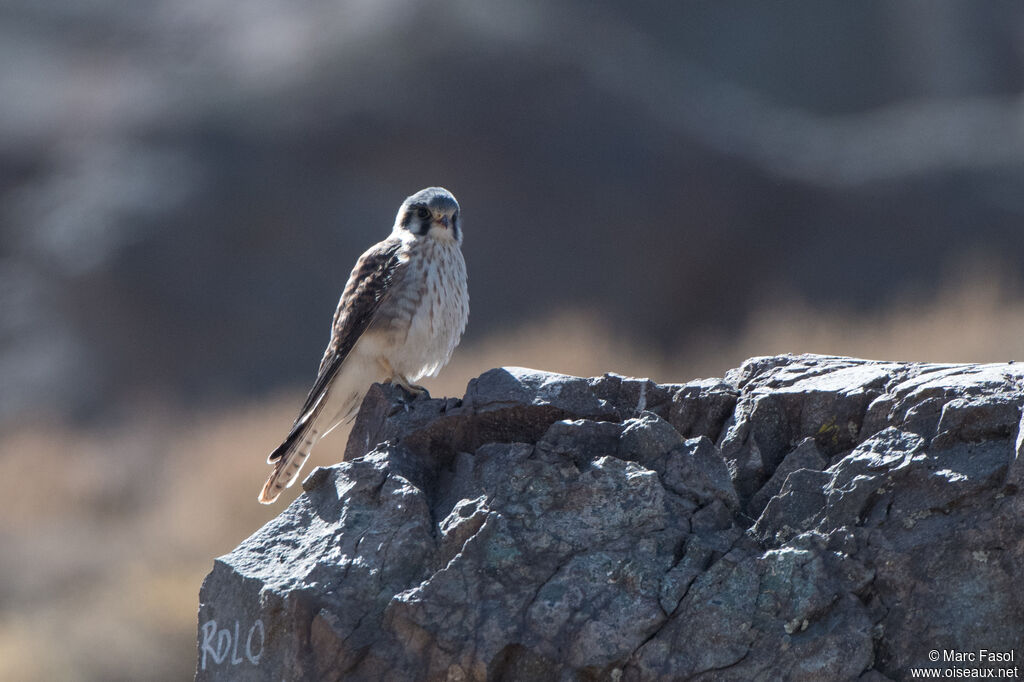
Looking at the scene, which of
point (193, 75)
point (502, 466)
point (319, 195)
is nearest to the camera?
point (502, 466)

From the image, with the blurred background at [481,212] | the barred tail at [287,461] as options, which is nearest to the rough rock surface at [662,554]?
the barred tail at [287,461]

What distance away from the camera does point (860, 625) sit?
2375mm

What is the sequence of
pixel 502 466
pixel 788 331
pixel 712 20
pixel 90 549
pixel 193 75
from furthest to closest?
pixel 712 20 → pixel 193 75 → pixel 788 331 → pixel 90 549 → pixel 502 466

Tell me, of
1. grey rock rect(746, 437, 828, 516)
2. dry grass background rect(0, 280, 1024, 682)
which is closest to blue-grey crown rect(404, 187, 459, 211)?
grey rock rect(746, 437, 828, 516)

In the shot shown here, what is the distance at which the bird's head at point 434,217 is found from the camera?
4.62 metres

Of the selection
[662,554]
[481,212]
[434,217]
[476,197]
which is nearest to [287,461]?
[434,217]

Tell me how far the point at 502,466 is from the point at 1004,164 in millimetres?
11909

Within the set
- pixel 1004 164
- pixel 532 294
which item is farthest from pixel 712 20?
pixel 532 294

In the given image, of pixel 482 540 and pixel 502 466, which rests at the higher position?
pixel 502 466

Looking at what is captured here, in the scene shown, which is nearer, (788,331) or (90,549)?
(90,549)

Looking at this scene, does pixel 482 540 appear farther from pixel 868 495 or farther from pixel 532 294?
pixel 532 294

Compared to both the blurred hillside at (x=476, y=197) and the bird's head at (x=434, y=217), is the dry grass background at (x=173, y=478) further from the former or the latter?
the bird's head at (x=434, y=217)

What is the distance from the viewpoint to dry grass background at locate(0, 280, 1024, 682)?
6.96m

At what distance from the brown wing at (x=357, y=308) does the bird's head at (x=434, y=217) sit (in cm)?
14
